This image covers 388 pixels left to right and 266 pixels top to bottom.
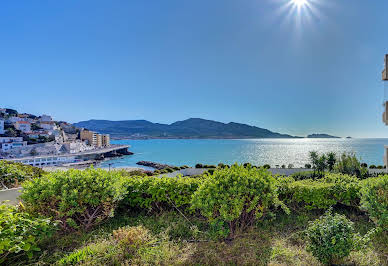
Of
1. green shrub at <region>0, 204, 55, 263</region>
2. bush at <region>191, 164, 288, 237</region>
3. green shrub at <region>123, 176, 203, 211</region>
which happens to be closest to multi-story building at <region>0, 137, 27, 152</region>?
green shrub at <region>123, 176, 203, 211</region>

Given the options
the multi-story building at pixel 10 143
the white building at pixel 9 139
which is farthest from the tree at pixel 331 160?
the white building at pixel 9 139

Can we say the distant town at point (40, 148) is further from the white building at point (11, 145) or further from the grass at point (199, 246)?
the grass at point (199, 246)

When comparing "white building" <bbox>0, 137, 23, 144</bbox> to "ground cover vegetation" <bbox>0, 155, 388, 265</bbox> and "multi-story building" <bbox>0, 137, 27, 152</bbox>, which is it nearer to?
"multi-story building" <bbox>0, 137, 27, 152</bbox>

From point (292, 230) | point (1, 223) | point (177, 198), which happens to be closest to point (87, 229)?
point (1, 223)

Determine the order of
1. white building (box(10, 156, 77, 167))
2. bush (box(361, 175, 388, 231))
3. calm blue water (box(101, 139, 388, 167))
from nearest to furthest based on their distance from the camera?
bush (box(361, 175, 388, 231))
white building (box(10, 156, 77, 167))
calm blue water (box(101, 139, 388, 167))

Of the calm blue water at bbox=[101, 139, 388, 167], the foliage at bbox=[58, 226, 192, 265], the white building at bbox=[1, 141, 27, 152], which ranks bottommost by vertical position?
the calm blue water at bbox=[101, 139, 388, 167]

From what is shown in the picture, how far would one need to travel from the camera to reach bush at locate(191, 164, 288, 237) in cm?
283

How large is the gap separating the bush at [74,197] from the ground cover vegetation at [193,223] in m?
0.02

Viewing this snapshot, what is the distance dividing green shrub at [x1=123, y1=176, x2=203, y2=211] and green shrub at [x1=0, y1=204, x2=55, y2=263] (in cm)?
142

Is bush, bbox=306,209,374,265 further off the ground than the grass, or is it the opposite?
bush, bbox=306,209,374,265

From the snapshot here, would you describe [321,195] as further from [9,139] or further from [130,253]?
[9,139]

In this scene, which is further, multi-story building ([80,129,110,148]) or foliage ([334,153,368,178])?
multi-story building ([80,129,110,148])

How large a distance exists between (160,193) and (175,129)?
136 m

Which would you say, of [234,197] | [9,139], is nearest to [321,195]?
[234,197]
